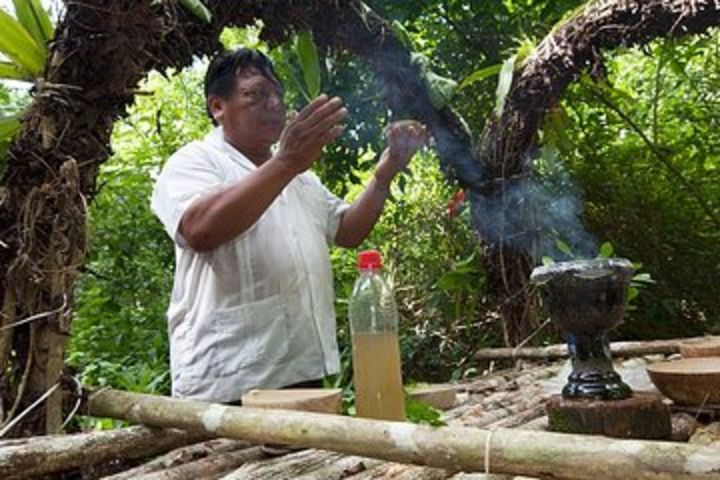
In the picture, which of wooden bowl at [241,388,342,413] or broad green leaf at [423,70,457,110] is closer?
wooden bowl at [241,388,342,413]

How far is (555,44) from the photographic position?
274 cm

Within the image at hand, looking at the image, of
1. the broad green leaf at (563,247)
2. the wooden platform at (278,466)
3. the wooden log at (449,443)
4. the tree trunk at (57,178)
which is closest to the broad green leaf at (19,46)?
the tree trunk at (57,178)

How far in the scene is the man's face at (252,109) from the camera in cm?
189

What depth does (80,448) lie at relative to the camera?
1.07 m

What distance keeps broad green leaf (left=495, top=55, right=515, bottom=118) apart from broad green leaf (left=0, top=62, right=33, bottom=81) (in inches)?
68.2

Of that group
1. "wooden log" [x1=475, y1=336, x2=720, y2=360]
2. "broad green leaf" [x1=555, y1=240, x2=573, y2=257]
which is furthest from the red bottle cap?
"broad green leaf" [x1=555, y1=240, x2=573, y2=257]

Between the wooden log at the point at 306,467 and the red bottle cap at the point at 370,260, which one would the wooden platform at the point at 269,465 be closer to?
the wooden log at the point at 306,467

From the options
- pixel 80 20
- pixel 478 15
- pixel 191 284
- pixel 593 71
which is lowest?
pixel 191 284

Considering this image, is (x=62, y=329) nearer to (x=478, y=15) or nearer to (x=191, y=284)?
(x=191, y=284)

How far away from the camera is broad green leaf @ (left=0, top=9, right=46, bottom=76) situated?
1.39 metres

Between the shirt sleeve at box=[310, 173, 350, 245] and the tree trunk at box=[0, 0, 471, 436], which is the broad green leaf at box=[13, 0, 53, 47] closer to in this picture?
the tree trunk at box=[0, 0, 471, 436]

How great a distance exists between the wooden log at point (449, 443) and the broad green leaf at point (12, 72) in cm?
65

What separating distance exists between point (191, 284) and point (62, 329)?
0.57 m

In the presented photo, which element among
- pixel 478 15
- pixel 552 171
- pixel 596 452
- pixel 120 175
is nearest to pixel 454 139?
pixel 552 171
